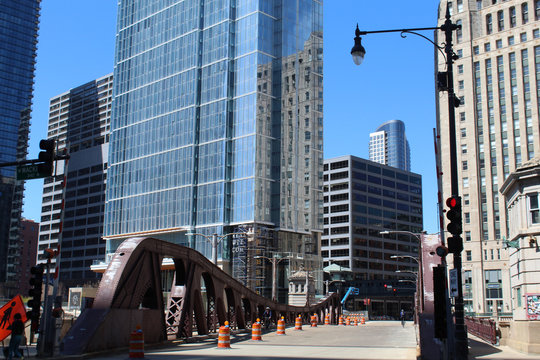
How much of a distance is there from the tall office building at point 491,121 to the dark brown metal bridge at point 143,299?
236ft

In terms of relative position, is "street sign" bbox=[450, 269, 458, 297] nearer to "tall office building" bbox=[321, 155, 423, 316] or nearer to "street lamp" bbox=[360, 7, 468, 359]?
"street lamp" bbox=[360, 7, 468, 359]

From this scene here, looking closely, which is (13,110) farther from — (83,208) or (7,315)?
(7,315)

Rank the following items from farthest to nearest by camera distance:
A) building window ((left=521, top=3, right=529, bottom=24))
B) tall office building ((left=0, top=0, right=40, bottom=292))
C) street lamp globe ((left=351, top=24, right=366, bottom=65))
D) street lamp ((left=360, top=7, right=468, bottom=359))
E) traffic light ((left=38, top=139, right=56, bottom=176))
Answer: tall office building ((left=0, top=0, right=40, bottom=292)) → building window ((left=521, top=3, right=529, bottom=24)) → traffic light ((left=38, top=139, right=56, bottom=176)) → street lamp globe ((left=351, top=24, right=366, bottom=65)) → street lamp ((left=360, top=7, right=468, bottom=359))

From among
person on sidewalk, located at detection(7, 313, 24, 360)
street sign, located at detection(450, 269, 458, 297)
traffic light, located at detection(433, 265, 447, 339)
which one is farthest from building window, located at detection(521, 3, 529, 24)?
person on sidewalk, located at detection(7, 313, 24, 360)

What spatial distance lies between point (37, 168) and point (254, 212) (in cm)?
8223

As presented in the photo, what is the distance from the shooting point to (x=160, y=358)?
21141 millimetres

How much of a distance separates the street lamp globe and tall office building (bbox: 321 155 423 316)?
447 feet

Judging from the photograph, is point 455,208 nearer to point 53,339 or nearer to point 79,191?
point 53,339

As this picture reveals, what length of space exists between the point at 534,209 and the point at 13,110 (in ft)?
616

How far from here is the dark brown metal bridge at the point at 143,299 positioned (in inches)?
868

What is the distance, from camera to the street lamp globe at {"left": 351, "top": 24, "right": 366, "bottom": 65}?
19.8 meters

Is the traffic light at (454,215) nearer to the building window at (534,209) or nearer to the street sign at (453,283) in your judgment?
the street sign at (453,283)

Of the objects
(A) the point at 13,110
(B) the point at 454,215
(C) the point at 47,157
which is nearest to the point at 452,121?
(B) the point at 454,215

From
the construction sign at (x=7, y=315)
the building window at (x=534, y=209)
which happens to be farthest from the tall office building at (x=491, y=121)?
the construction sign at (x=7, y=315)
